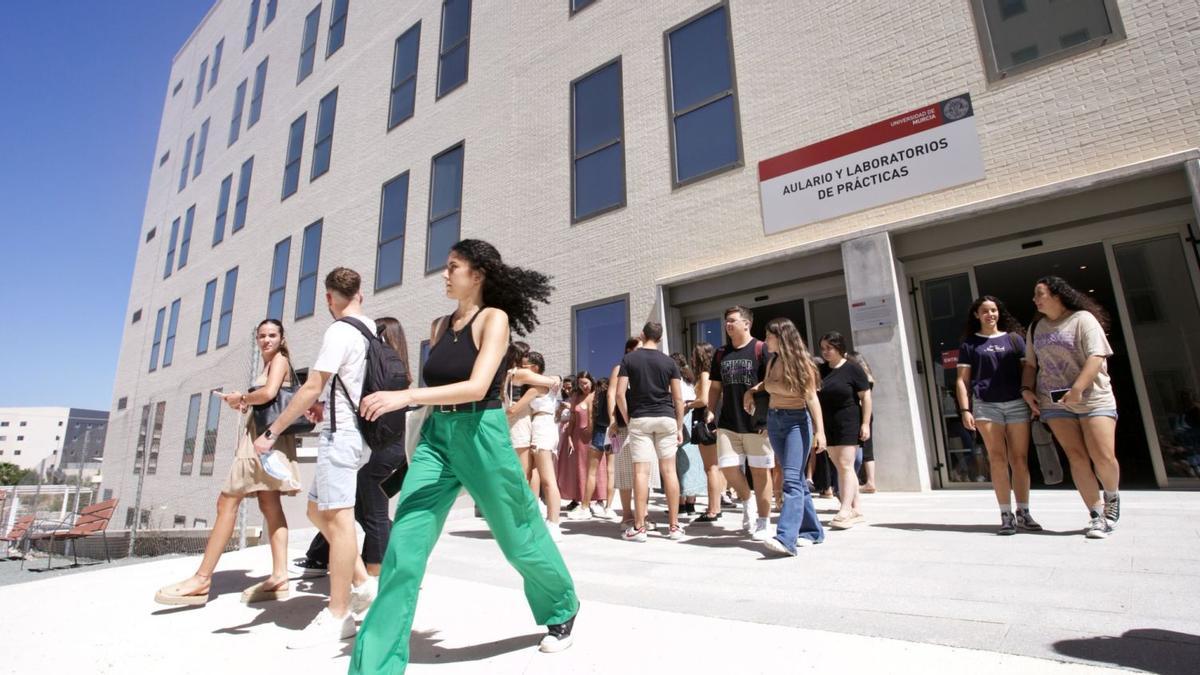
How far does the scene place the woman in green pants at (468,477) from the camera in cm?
220

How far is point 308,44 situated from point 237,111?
5.88 m

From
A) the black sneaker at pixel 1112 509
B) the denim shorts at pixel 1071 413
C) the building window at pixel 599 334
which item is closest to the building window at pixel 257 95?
the building window at pixel 599 334

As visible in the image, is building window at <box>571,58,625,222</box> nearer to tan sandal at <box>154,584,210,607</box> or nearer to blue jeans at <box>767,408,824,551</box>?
blue jeans at <box>767,408,824,551</box>

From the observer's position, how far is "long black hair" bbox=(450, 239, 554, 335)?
2752 millimetres

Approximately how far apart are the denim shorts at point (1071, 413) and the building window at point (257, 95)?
25392 mm

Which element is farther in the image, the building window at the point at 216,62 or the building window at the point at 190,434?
the building window at the point at 216,62

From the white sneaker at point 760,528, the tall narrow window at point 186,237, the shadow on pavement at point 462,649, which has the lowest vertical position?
the shadow on pavement at point 462,649

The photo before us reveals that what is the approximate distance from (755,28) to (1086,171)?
16.8ft

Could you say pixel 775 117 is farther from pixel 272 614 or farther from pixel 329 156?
pixel 329 156

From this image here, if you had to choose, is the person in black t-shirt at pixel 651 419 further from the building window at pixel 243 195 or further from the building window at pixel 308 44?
the building window at pixel 243 195

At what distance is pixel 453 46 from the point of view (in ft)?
49.7

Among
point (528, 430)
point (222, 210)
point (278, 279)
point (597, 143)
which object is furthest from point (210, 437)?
point (528, 430)

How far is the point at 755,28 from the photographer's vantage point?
965cm

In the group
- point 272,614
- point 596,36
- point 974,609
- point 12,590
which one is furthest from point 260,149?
point 974,609
